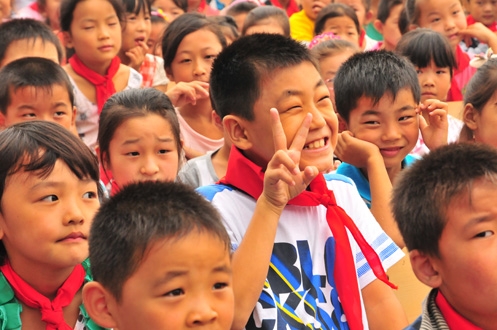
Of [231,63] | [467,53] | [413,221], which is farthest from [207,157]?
[467,53]

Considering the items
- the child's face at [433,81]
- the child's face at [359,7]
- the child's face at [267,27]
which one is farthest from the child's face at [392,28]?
the child's face at [433,81]

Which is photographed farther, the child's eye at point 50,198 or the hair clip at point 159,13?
the hair clip at point 159,13

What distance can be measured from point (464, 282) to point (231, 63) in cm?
91

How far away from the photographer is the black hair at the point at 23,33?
4777 mm

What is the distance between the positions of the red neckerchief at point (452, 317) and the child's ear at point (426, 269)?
0.04 metres

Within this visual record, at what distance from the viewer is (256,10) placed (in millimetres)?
6109

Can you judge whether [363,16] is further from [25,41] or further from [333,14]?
[25,41]

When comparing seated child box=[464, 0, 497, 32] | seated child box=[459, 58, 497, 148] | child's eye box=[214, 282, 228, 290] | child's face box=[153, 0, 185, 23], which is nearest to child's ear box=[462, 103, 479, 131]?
seated child box=[459, 58, 497, 148]

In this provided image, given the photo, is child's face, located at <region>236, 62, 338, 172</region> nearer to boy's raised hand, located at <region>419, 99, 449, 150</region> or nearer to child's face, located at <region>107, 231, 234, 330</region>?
child's face, located at <region>107, 231, 234, 330</region>

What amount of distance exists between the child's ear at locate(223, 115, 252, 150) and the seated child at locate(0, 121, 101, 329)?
0.38 meters

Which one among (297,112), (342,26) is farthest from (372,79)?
(342,26)

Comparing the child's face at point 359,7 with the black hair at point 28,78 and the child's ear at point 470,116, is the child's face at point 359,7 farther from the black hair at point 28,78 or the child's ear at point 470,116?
the black hair at point 28,78

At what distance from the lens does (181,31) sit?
4500mm

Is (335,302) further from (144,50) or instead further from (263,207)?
(144,50)
